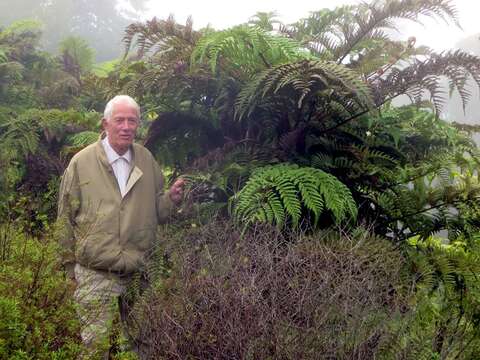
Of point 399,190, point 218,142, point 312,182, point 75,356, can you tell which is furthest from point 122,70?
point 75,356

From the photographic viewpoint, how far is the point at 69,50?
6.21 m

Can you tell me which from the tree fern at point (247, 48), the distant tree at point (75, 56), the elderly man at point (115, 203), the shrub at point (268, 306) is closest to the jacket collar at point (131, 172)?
the elderly man at point (115, 203)

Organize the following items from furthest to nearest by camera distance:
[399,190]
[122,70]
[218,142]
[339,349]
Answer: [122,70]
[218,142]
[399,190]
[339,349]

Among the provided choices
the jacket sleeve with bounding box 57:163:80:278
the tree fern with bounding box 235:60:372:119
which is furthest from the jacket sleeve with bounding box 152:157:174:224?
the tree fern with bounding box 235:60:372:119

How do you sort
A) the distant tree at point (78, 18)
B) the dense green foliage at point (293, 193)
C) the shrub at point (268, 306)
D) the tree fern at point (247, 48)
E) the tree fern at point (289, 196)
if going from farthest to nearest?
the distant tree at point (78, 18), the tree fern at point (247, 48), the tree fern at point (289, 196), the dense green foliage at point (293, 193), the shrub at point (268, 306)

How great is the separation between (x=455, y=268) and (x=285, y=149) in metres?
1.14

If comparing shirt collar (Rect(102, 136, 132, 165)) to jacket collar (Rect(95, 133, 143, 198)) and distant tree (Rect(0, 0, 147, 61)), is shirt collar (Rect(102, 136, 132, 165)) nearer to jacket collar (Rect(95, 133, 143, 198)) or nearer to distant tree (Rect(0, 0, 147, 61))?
jacket collar (Rect(95, 133, 143, 198))

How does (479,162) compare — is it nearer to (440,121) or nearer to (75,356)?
(440,121)

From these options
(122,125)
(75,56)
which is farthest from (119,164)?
(75,56)

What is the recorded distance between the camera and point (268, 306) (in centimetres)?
198

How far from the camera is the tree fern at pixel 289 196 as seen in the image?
2684 mm

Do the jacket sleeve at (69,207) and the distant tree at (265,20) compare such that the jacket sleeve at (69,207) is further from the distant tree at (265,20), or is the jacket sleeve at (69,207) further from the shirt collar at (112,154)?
the distant tree at (265,20)

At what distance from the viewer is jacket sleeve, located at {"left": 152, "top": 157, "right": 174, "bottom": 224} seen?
10.9 ft

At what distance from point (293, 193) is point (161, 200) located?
96 centimetres
